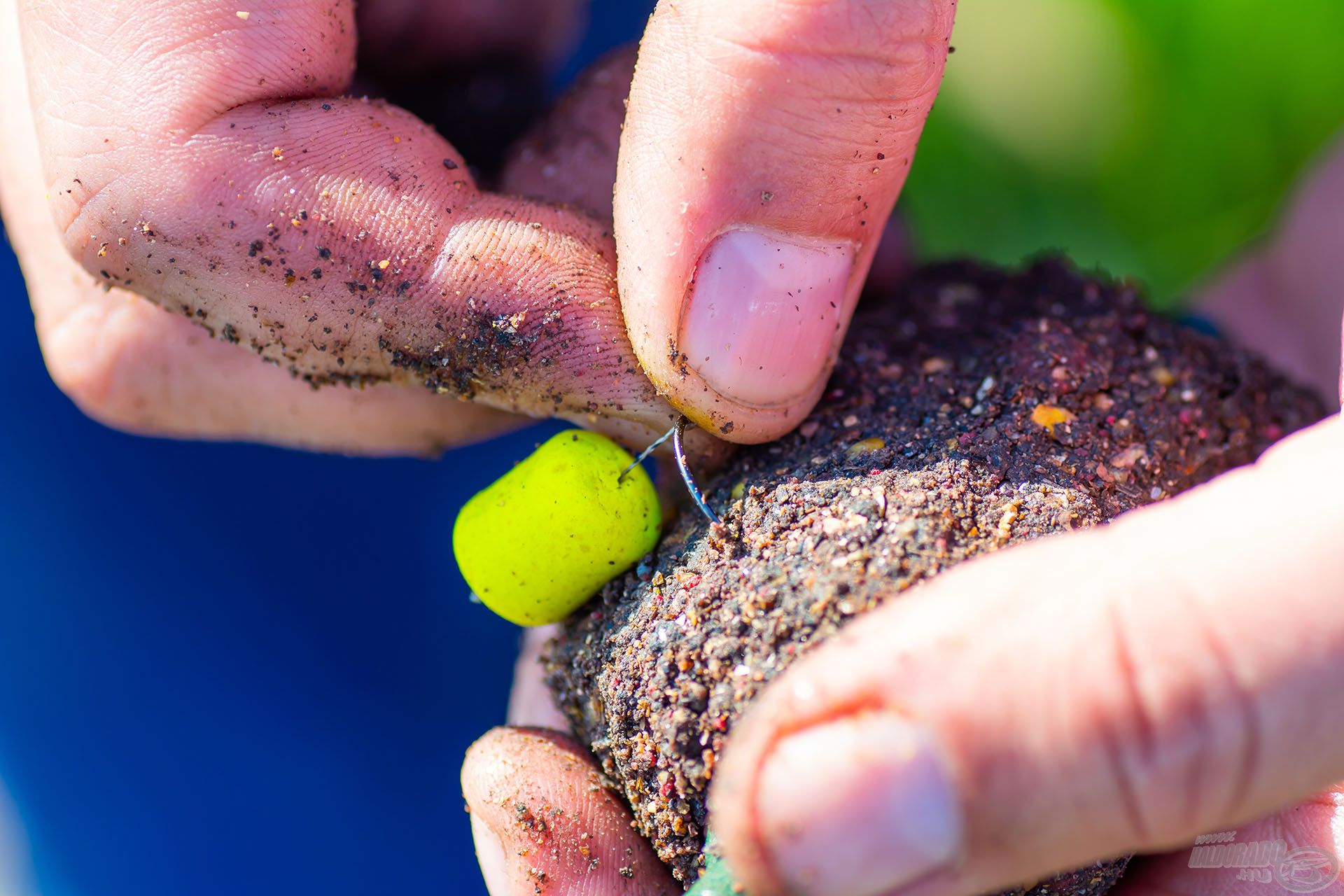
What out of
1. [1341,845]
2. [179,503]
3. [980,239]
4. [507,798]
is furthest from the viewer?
[980,239]

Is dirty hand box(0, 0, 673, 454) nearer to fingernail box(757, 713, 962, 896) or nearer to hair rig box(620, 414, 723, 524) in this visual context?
hair rig box(620, 414, 723, 524)

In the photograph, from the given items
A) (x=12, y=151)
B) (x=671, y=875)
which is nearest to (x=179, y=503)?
(x=12, y=151)

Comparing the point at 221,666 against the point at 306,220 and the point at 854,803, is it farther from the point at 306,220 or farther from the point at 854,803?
the point at 854,803

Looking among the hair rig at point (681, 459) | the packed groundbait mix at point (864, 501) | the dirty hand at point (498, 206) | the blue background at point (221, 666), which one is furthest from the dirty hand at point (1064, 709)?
the blue background at point (221, 666)

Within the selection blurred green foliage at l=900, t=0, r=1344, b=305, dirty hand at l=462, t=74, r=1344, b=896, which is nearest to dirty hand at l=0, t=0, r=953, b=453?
dirty hand at l=462, t=74, r=1344, b=896

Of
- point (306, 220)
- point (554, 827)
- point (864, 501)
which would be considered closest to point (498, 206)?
point (306, 220)

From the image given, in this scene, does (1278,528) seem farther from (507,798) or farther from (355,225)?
(355,225)
